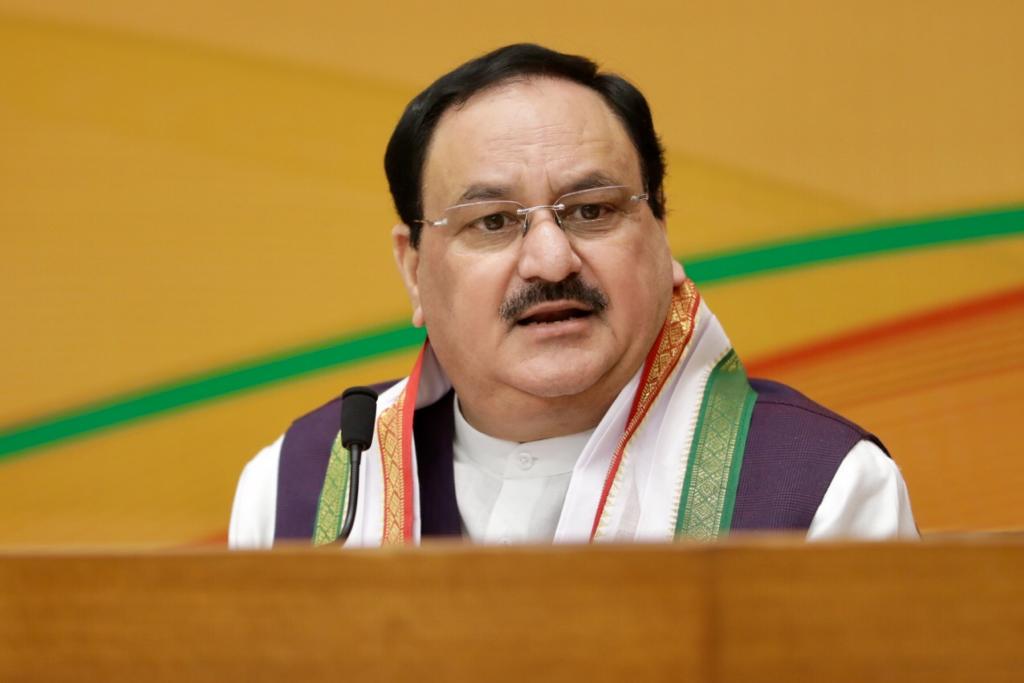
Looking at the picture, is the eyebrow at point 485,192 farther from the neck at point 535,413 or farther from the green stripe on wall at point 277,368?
the green stripe on wall at point 277,368

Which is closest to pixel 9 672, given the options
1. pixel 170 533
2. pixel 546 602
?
pixel 546 602

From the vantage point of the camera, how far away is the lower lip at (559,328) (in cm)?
198

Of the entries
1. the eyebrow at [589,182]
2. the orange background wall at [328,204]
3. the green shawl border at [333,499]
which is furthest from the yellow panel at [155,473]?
the eyebrow at [589,182]

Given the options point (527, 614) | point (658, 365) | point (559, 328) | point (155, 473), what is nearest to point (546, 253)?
point (559, 328)

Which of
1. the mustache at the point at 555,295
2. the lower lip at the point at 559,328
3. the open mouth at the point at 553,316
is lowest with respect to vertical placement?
the lower lip at the point at 559,328

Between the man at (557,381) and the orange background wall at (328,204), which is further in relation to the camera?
the orange background wall at (328,204)

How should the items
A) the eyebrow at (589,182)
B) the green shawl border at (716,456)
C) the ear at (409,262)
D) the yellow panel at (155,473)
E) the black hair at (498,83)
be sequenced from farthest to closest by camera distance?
the yellow panel at (155,473) < the ear at (409,262) < the black hair at (498,83) < the eyebrow at (589,182) < the green shawl border at (716,456)

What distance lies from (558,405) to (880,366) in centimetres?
88

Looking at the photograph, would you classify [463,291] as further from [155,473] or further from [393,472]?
[155,473]

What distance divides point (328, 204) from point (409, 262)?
58 centimetres

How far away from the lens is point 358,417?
1.87 m

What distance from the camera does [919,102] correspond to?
2.59 m

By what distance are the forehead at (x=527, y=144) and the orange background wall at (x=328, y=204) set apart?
56 centimetres

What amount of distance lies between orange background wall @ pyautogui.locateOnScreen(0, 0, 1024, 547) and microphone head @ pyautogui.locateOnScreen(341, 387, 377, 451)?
86 cm
